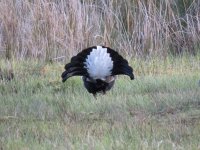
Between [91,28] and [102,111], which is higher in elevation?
[91,28]

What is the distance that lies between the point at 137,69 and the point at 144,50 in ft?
3.43

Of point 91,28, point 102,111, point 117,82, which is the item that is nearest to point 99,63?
point 102,111

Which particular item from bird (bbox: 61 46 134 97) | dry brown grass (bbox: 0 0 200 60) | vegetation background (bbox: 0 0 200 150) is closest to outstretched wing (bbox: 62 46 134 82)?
bird (bbox: 61 46 134 97)

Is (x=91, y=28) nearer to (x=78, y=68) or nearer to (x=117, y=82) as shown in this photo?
(x=117, y=82)

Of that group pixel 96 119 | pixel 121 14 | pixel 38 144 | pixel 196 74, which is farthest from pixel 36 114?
pixel 121 14

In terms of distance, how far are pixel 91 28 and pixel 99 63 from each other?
140 inches

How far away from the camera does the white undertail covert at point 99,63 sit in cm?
607

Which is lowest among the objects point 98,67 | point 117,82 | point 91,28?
point 117,82

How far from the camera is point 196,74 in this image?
7.91 meters

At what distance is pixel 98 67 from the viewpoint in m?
6.09

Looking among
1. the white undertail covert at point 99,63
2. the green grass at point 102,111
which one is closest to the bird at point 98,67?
the white undertail covert at point 99,63

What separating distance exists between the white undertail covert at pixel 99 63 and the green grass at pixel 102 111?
299mm

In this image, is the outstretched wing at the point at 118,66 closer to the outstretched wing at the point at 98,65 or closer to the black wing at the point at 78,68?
the outstretched wing at the point at 98,65

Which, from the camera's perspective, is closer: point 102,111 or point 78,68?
point 102,111
